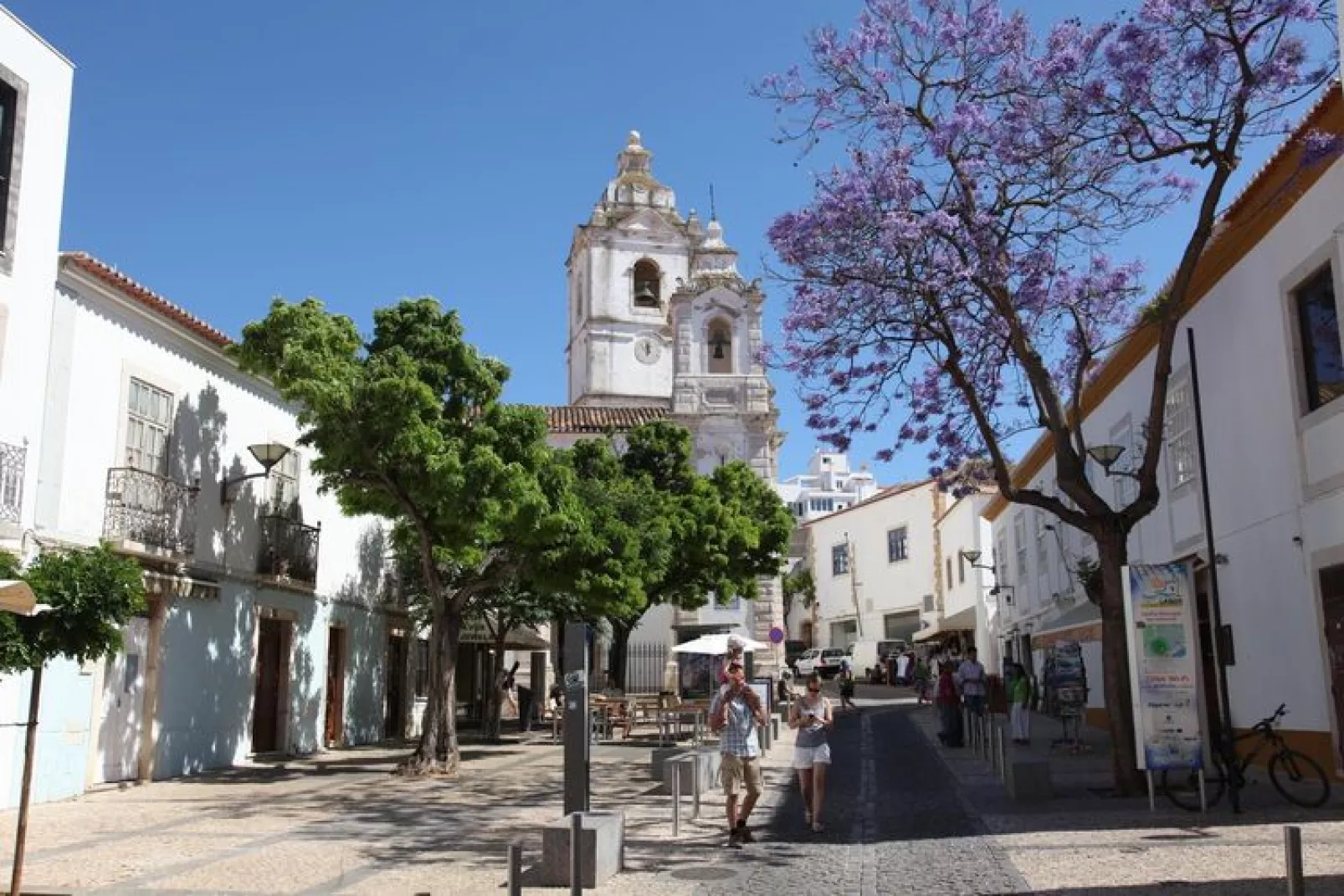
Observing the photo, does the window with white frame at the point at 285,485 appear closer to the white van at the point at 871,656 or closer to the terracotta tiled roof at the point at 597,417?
the terracotta tiled roof at the point at 597,417

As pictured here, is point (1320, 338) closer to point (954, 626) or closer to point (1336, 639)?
point (1336, 639)

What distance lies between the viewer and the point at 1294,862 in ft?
17.3

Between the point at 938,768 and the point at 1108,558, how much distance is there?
18.4ft

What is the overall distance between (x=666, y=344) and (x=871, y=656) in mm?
17186

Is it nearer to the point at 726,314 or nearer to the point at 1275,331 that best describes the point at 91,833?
the point at 1275,331

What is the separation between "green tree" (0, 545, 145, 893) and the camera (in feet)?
27.6

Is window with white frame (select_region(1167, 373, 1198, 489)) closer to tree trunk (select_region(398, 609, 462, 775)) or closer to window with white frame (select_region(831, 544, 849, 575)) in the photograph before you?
tree trunk (select_region(398, 609, 462, 775))

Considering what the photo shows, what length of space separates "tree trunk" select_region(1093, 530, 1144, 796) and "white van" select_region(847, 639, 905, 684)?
4236 cm

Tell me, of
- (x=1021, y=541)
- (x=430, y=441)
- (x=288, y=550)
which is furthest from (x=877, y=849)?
(x=1021, y=541)

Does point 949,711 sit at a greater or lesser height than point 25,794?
greater

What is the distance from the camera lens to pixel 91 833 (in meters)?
12.0

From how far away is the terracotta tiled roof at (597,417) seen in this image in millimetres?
44250

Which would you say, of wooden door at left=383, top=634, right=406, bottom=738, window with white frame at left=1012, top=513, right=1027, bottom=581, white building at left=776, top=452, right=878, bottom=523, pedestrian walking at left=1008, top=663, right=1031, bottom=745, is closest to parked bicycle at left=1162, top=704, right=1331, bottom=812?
pedestrian walking at left=1008, top=663, right=1031, bottom=745

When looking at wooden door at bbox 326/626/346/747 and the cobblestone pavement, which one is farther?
wooden door at bbox 326/626/346/747
